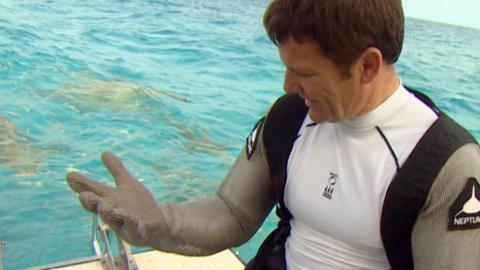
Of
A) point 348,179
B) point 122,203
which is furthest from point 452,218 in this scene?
point 122,203

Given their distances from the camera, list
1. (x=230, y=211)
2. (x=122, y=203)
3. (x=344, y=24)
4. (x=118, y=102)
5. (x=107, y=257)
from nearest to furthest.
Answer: (x=344, y=24) → (x=122, y=203) → (x=230, y=211) → (x=107, y=257) → (x=118, y=102)

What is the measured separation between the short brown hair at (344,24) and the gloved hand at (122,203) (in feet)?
1.62

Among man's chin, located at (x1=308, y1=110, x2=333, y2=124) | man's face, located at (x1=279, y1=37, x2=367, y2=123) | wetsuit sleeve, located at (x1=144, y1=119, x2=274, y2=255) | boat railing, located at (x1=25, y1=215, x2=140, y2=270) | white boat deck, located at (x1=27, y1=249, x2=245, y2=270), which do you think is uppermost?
man's face, located at (x1=279, y1=37, x2=367, y2=123)

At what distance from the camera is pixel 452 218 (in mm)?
1078

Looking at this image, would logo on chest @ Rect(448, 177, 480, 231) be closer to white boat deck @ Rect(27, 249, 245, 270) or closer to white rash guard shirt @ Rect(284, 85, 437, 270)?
white rash guard shirt @ Rect(284, 85, 437, 270)

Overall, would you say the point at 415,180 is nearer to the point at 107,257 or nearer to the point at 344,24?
the point at 344,24

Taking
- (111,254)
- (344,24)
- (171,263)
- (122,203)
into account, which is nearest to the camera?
(344,24)

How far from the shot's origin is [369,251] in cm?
122

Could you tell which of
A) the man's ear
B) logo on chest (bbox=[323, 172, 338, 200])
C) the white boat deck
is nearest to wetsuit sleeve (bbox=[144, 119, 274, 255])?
Answer: logo on chest (bbox=[323, 172, 338, 200])

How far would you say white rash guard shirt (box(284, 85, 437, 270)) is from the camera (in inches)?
46.1

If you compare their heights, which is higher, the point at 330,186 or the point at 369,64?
the point at 369,64

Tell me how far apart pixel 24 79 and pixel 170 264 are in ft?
18.0

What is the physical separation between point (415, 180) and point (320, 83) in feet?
0.92

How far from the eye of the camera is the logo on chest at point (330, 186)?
1244 mm
